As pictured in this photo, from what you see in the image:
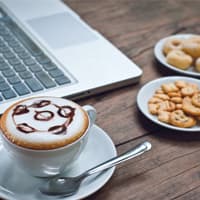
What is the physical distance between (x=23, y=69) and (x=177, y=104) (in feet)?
0.79

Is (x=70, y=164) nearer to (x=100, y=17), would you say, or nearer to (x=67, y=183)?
(x=67, y=183)

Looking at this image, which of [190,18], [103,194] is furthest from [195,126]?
[190,18]

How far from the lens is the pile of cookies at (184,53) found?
77 cm

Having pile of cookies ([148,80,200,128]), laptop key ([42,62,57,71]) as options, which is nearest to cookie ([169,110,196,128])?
pile of cookies ([148,80,200,128])

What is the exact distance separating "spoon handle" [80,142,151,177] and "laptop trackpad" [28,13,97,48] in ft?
1.00

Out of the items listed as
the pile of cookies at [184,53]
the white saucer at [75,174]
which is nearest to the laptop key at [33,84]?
the white saucer at [75,174]

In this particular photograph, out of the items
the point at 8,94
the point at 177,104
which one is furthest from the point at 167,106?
the point at 8,94

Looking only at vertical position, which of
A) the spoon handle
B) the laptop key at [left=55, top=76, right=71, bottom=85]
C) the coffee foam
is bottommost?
the spoon handle

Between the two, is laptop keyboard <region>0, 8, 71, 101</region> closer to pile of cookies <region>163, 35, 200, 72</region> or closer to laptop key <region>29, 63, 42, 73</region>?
laptop key <region>29, 63, 42, 73</region>

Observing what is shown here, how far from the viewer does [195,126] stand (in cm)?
65

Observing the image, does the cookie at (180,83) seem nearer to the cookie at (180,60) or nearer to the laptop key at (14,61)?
the cookie at (180,60)

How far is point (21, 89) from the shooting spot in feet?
2.20

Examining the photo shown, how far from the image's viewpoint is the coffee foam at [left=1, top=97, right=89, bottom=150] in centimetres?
Result: 48

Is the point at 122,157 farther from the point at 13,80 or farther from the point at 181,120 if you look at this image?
the point at 13,80
